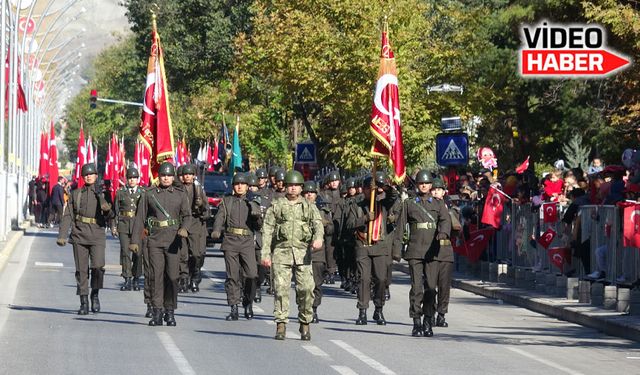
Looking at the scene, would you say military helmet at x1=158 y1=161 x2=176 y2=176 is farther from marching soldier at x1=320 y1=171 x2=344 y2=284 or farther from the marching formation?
marching soldier at x1=320 y1=171 x2=344 y2=284

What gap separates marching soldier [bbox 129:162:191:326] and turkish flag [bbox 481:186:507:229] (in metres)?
8.73

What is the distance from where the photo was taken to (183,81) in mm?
65000

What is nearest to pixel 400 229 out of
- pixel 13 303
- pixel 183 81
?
pixel 13 303

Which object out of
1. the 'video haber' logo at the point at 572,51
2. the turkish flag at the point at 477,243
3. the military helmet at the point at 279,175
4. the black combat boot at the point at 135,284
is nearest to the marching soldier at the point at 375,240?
the military helmet at the point at 279,175

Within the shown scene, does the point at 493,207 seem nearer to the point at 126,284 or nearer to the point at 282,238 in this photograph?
the point at 126,284

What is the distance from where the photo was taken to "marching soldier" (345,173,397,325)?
19484 millimetres

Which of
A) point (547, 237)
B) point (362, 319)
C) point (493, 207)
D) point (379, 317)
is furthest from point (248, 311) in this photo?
point (493, 207)

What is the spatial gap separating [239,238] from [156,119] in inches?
122

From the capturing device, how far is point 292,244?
16906 mm

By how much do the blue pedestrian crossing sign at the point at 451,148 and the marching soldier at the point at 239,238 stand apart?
1046 cm

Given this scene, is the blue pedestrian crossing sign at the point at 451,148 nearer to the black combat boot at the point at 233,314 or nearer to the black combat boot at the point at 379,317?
the black combat boot at the point at 379,317

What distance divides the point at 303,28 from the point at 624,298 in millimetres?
23235

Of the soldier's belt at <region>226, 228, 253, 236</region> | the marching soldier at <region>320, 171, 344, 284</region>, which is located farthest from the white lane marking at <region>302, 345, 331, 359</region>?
the marching soldier at <region>320, 171, 344, 284</region>

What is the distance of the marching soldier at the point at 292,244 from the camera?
16.8 m
